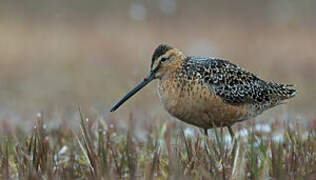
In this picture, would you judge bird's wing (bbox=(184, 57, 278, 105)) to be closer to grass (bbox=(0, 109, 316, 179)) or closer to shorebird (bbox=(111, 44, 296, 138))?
shorebird (bbox=(111, 44, 296, 138))

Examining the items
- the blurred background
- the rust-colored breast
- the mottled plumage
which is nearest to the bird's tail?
the mottled plumage

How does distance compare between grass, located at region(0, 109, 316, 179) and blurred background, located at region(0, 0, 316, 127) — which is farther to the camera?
blurred background, located at region(0, 0, 316, 127)

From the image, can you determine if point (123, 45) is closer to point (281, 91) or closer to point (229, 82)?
point (281, 91)

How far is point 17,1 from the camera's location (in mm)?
16328

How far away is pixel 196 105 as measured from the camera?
437 centimetres

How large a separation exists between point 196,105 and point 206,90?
0.56 feet

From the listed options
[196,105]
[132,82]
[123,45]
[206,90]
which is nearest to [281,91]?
[206,90]

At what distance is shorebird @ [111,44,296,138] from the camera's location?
4414 mm

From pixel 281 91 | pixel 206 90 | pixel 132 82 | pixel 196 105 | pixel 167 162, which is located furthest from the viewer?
pixel 132 82

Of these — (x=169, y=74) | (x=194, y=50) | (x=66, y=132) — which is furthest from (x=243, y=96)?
(x=194, y=50)

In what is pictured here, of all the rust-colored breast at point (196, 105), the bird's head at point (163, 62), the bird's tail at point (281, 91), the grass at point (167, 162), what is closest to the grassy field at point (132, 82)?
the grass at point (167, 162)

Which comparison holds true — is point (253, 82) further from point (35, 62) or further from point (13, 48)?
point (13, 48)

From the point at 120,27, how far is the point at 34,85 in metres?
4.44

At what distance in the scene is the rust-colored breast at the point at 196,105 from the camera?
4379 millimetres
